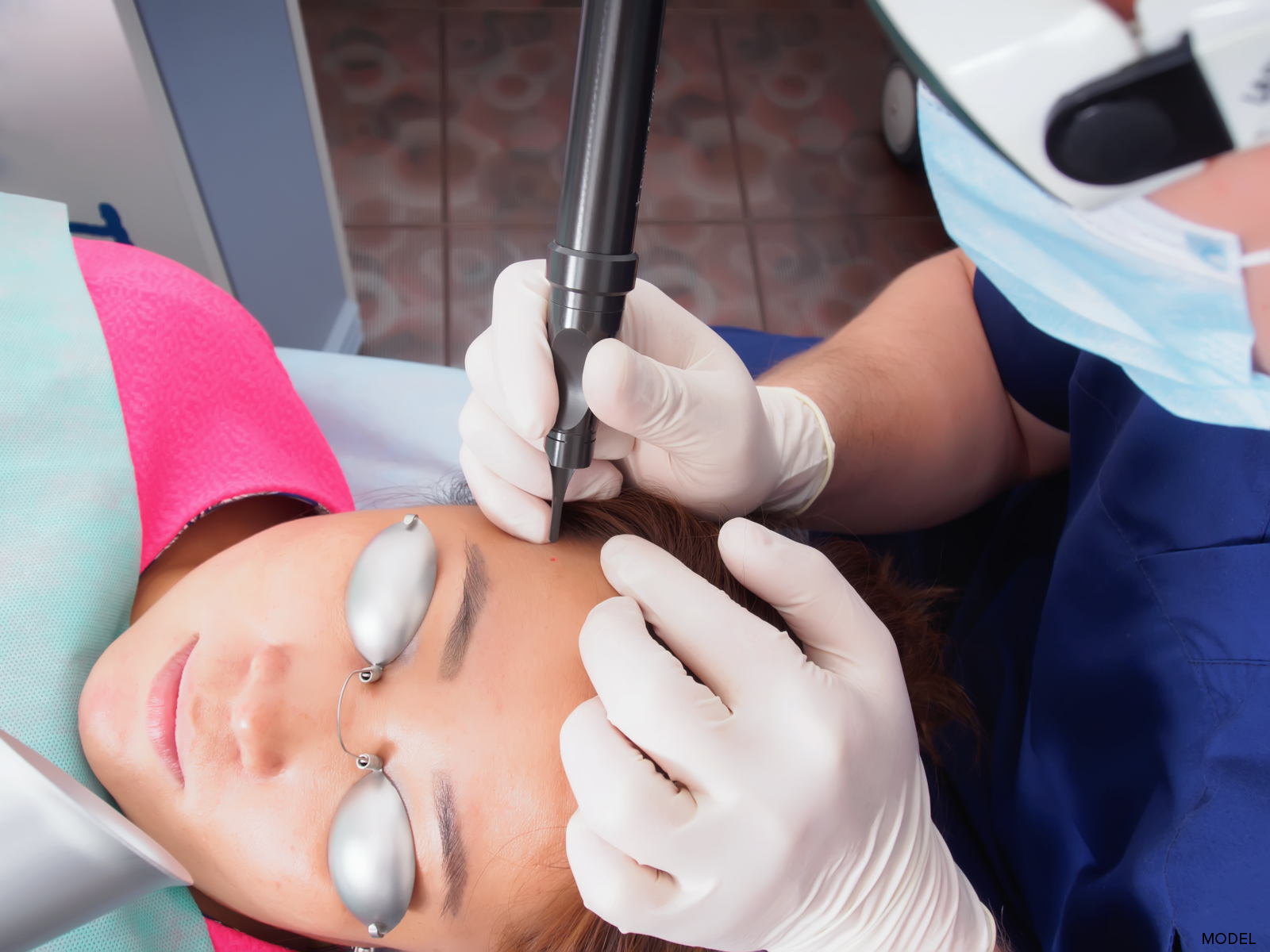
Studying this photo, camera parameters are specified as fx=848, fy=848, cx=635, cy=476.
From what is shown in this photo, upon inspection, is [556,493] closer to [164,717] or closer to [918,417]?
[164,717]

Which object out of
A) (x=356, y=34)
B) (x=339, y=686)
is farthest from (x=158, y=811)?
(x=356, y=34)

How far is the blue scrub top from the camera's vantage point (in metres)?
0.71

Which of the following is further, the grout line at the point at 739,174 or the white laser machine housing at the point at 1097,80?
the grout line at the point at 739,174

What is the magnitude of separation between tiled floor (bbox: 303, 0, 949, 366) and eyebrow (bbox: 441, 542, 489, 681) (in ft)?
4.71

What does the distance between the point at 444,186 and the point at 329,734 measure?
197 cm

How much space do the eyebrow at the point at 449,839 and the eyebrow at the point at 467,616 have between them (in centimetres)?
9

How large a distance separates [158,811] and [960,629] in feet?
3.14

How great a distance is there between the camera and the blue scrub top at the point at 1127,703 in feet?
2.33

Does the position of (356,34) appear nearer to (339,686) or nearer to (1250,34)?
(339,686)

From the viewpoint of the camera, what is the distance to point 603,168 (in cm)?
57

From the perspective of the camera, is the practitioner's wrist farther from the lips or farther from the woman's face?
the lips

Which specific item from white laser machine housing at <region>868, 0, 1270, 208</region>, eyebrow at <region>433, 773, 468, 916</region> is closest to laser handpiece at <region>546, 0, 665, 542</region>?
white laser machine housing at <region>868, 0, 1270, 208</region>

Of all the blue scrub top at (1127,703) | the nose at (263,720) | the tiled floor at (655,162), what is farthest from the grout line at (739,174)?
the nose at (263,720)

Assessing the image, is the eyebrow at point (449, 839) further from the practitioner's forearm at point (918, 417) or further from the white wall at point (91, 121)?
the white wall at point (91, 121)
